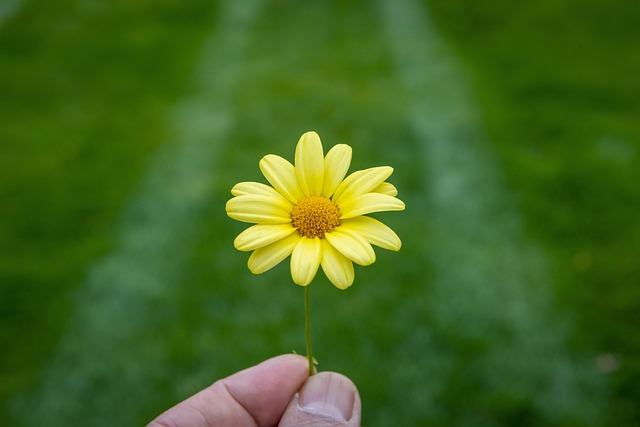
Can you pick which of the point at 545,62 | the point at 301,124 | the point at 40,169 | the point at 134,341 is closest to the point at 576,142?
the point at 545,62

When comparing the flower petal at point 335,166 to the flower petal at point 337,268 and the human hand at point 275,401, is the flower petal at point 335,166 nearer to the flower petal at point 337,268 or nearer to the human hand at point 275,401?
the flower petal at point 337,268

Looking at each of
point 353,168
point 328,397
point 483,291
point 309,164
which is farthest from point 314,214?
point 353,168

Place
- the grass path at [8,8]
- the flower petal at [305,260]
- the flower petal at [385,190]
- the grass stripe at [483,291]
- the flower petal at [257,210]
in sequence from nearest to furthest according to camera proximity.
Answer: the flower petal at [305,260]
the flower petal at [257,210]
the flower petal at [385,190]
the grass stripe at [483,291]
the grass path at [8,8]

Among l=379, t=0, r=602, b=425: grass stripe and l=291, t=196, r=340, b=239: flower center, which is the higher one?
l=379, t=0, r=602, b=425: grass stripe

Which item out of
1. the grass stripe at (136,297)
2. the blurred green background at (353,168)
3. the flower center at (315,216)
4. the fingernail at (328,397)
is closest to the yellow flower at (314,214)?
the flower center at (315,216)

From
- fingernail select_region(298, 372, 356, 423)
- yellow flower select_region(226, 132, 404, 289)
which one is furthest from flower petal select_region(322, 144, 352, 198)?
fingernail select_region(298, 372, 356, 423)

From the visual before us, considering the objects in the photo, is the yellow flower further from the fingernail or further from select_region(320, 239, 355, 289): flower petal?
the fingernail

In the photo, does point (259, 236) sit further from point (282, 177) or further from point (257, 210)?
point (282, 177)
